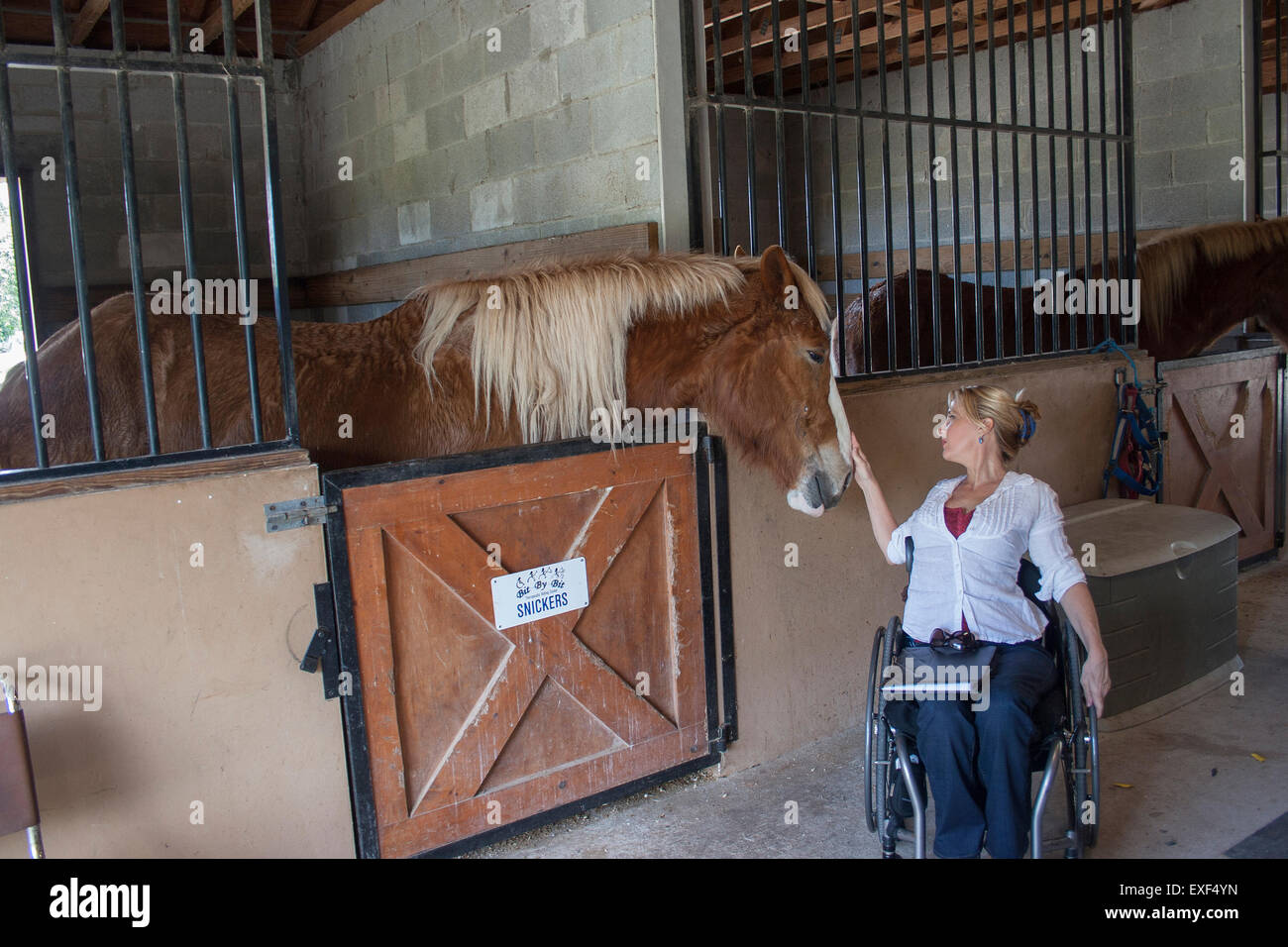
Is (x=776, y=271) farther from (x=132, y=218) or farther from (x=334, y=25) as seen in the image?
(x=334, y=25)

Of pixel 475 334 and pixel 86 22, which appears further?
pixel 86 22

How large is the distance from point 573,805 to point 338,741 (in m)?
0.73

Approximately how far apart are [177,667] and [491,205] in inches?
113

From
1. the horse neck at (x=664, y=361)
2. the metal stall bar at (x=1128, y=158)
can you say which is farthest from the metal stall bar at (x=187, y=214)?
the metal stall bar at (x=1128, y=158)

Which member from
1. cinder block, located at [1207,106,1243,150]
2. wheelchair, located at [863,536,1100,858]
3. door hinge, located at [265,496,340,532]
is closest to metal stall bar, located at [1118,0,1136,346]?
cinder block, located at [1207,106,1243,150]

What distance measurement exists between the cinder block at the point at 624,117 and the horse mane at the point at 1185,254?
303 cm

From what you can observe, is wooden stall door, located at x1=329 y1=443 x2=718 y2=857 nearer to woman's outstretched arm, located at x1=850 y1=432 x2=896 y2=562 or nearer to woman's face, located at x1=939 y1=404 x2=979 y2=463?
woman's outstretched arm, located at x1=850 y1=432 x2=896 y2=562

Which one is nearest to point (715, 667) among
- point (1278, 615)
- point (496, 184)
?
point (496, 184)

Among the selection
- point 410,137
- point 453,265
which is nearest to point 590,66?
point 453,265

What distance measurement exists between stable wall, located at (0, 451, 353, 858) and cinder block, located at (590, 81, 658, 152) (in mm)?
1631

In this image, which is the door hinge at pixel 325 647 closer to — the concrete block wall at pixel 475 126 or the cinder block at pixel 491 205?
the concrete block wall at pixel 475 126

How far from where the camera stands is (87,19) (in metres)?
5.39

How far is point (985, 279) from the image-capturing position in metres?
7.11

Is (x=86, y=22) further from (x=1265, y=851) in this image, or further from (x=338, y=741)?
(x=1265, y=851)
